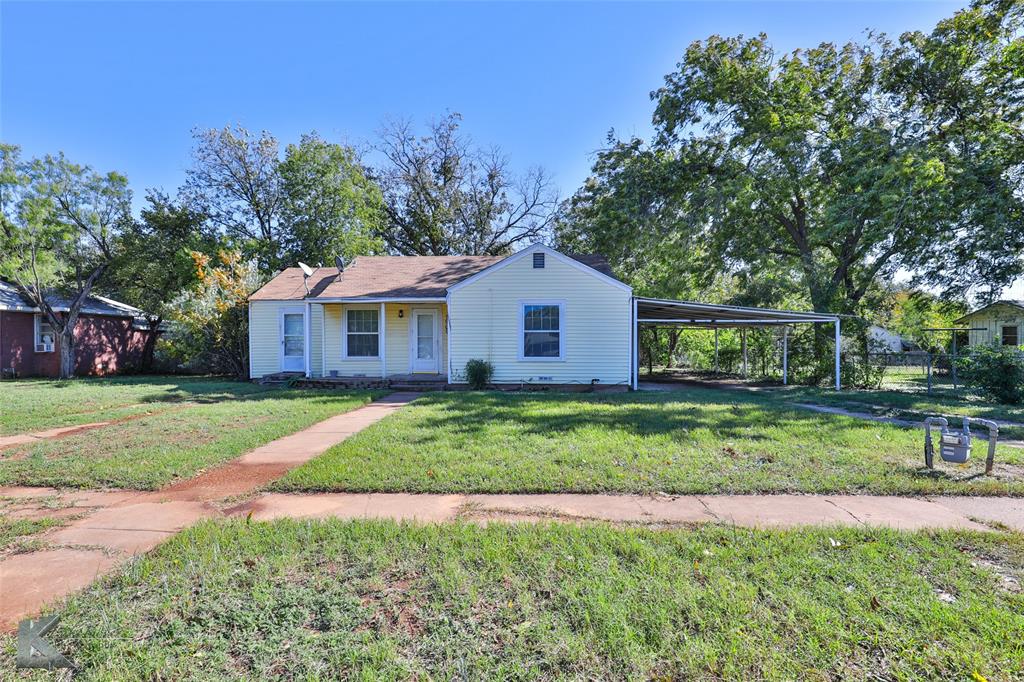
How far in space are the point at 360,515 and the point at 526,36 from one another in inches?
471

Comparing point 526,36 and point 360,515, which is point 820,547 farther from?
point 526,36

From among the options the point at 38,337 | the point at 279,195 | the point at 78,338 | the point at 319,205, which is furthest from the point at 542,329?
the point at 38,337

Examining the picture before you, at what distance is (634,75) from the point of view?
55.2ft

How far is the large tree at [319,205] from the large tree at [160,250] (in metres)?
3.54

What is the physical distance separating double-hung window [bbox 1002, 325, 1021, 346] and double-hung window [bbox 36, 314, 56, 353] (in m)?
41.8

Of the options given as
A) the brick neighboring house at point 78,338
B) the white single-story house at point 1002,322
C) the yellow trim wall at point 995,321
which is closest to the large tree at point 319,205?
the brick neighboring house at point 78,338

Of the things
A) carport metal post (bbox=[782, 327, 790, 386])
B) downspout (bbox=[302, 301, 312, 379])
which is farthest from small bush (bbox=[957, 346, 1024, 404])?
downspout (bbox=[302, 301, 312, 379])

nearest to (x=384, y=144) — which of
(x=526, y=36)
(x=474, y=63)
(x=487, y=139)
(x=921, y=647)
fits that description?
(x=487, y=139)

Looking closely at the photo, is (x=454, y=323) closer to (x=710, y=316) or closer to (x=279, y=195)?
(x=710, y=316)

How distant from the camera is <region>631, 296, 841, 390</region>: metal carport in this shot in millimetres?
12109

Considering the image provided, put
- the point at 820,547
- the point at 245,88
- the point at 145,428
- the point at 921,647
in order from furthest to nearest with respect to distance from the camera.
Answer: the point at 245,88, the point at 145,428, the point at 820,547, the point at 921,647

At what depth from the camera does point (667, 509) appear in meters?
3.96

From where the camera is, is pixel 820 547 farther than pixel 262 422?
No

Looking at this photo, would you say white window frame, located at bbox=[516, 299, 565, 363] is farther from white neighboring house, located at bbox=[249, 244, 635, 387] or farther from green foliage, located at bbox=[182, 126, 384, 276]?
green foliage, located at bbox=[182, 126, 384, 276]
